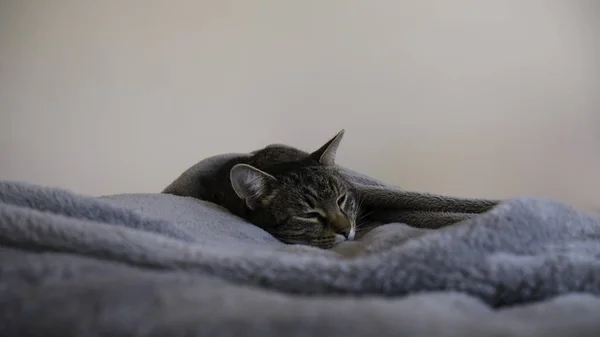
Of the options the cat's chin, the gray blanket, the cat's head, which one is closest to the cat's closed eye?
the cat's head

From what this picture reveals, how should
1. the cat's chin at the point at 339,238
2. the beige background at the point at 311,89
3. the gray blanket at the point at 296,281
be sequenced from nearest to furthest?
the gray blanket at the point at 296,281, the cat's chin at the point at 339,238, the beige background at the point at 311,89

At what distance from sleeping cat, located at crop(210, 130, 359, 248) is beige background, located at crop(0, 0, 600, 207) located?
546 mm

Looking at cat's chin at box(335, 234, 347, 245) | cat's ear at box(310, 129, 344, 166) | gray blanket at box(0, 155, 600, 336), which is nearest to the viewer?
gray blanket at box(0, 155, 600, 336)

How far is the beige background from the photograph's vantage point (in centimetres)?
172

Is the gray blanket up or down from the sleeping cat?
up

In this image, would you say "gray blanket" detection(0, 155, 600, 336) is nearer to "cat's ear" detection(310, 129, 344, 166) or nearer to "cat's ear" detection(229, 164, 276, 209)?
"cat's ear" detection(229, 164, 276, 209)

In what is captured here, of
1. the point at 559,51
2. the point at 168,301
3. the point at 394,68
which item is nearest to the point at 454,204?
the point at 168,301

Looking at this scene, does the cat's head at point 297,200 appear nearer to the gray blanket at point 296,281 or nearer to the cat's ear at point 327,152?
the cat's ear at point 327,152

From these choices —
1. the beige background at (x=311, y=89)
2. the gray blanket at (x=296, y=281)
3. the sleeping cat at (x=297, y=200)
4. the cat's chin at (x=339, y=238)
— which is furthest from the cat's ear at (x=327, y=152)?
the gray blanket at (x=296, y=281)

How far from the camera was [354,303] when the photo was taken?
38cm

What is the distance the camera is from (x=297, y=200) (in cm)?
125

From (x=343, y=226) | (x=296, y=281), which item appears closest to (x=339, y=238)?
(x=343, y=226)

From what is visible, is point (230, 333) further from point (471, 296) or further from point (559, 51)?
point (559, 51)

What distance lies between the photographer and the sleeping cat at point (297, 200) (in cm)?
119
